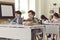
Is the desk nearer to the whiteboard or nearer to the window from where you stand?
the whiteboard

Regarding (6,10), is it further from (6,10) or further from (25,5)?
(25,5)

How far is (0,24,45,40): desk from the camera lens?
142cm

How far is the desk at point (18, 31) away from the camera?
4.65 ft

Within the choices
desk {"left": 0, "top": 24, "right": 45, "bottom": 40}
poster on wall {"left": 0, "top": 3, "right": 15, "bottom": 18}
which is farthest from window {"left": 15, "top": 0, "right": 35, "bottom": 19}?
desk {"left": 0, "top": 24, "right": 45, "bottom": 40}

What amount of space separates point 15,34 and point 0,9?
1.16 metres

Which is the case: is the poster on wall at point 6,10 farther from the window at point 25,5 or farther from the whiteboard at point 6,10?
the window at point 25,5

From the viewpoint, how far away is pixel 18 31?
1.48 metres

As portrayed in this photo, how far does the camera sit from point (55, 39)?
164 cm

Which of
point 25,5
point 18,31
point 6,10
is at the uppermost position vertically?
point 25,5

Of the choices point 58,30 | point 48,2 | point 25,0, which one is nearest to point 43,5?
point 48,2

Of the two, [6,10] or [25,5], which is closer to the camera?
[6,10]

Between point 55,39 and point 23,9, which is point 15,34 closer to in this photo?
point 55,39

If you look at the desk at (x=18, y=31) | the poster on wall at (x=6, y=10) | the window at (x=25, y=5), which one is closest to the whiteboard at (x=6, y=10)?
the poster on wall at (x=6, y=10)

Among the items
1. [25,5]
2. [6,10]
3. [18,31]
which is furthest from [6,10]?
[25,5]
